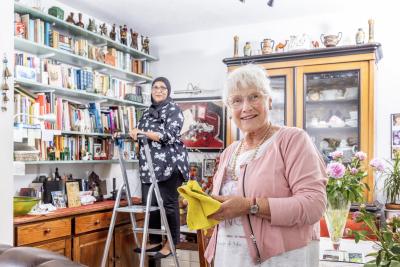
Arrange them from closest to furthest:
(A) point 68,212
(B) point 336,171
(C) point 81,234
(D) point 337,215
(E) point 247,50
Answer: (B) point 336,171, (D) point 337,215, (A) point 68,212, (C) point 81,234, (E) point 247,50

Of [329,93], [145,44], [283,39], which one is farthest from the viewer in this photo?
[145,44]

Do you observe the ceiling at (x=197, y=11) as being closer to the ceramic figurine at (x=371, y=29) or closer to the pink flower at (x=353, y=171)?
the ceramic figurine at (x=371, y=29)

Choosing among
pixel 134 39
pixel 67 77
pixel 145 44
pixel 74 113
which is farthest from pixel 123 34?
pixel 74 113

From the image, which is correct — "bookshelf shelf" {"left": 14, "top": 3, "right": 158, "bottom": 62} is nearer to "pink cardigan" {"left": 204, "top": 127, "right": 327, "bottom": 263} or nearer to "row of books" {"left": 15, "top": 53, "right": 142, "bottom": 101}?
"row of books" {"left": 15, "top": 53, "right": 142, "bottom": 101}

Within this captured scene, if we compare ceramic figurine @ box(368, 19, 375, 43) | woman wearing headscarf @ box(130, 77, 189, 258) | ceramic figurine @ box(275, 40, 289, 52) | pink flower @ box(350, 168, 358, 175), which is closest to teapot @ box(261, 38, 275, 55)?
ceramic figurine @ box(275, 40, 289, 52)

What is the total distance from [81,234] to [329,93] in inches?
98.2

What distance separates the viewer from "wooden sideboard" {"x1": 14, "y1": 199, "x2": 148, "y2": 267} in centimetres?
256

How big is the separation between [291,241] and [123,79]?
3.35 m

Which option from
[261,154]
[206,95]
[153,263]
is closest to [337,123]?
[206,95]

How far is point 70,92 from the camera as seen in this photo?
3.30 m

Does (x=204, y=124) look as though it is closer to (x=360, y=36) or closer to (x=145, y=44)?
(x=145, y=44)

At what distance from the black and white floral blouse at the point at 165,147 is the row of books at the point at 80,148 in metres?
0.48

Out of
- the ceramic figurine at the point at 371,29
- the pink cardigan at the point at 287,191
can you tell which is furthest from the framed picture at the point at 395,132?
the pink cardigan at the point at 287,191

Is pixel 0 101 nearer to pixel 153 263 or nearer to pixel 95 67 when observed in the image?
pixel 95 67
